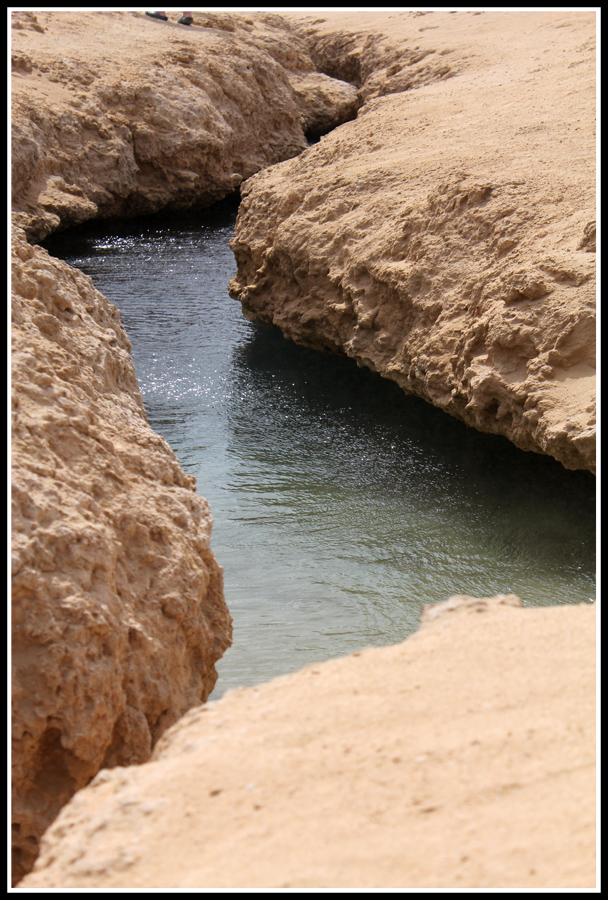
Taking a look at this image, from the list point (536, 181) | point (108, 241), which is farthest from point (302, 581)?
point (108, 241)

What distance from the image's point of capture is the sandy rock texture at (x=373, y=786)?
2172mm

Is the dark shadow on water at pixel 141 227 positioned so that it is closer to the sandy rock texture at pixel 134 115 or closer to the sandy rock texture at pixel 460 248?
the sandy rock texture at pixel 134 115

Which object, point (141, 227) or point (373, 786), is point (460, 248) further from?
point (141, 227)

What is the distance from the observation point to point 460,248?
864 centimetres

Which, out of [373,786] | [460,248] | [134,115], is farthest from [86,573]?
[134,115]

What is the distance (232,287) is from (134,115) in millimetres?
6461

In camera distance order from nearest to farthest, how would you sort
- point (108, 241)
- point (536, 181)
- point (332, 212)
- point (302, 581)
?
point (302, 581)
point (536, 181)
point (332, 212)
point (108, 241)

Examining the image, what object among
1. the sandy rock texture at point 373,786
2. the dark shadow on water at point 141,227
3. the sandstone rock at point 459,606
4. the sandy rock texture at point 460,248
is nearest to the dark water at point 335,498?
the sandy rock texture at point 460,248

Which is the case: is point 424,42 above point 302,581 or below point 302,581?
above

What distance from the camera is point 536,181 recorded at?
341 inches

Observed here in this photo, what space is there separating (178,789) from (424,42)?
889 inches

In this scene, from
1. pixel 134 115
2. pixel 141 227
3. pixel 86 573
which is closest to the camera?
pixel 86 573

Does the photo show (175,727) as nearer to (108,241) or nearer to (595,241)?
(595,241)

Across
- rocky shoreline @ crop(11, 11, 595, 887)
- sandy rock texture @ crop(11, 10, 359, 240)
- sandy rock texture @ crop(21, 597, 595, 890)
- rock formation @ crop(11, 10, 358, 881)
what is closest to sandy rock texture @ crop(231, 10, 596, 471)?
rocky shoreline @ crop(11, 11, 595, 887)
